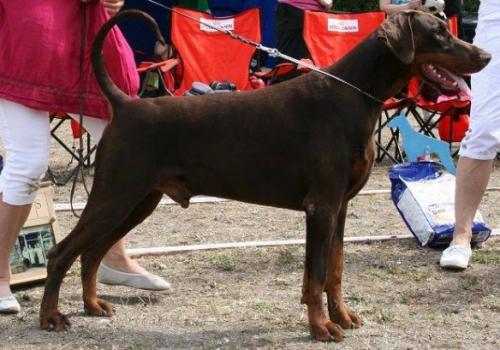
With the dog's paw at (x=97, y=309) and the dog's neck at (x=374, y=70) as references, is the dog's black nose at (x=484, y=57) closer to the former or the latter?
the dog's neck at (x=374, y=70)

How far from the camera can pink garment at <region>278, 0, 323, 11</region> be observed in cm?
951

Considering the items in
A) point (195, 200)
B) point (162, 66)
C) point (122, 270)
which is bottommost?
point (195, 200)

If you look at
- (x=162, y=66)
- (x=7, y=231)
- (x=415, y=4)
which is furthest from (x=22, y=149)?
(x=415, y=4)

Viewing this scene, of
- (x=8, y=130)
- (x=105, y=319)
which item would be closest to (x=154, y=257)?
(x=105, y=319)

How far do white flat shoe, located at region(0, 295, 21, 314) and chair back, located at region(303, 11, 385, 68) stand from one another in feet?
17.8

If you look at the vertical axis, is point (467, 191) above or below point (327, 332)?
A: above

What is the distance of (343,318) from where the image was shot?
4172 mm

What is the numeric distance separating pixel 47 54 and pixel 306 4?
5765 millimetres

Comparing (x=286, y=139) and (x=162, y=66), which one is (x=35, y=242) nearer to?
(x=286, y=139)

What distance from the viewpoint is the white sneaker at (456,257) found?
16.9ft

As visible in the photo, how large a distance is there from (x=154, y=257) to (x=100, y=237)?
5.00ft

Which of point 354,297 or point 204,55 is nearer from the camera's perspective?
point 354,297

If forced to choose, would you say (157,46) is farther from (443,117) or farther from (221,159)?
(221,159)

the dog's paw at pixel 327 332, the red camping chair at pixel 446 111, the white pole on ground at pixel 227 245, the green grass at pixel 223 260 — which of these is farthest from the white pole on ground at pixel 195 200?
the dog's paw at pixel 327 332
